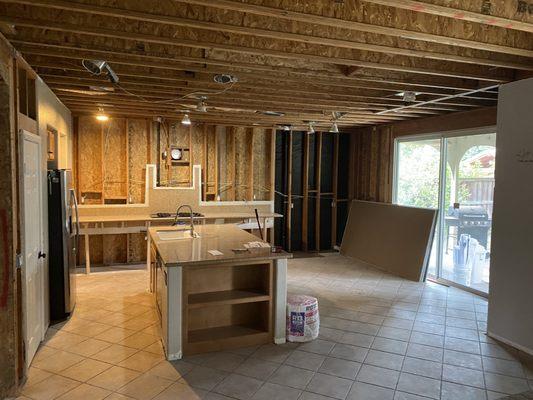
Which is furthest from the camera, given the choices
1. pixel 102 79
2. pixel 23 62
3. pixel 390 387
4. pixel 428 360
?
pixel 102 79

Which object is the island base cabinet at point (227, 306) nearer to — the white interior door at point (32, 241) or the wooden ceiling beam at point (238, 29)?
the white interior door at point (32, 241)

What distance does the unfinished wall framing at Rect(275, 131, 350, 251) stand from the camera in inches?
338

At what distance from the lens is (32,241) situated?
3.59 metres

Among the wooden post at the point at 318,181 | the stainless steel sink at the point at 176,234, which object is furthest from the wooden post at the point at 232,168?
the stainless steel sink at the point at 176,234

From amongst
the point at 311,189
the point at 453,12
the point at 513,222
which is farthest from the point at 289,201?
the point at 453,12

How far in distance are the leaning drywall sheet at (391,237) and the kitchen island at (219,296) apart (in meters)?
3.44

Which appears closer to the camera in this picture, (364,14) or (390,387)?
(364,14)

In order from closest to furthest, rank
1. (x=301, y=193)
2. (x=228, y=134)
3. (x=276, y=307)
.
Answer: (x=276, y=307) → (x=228, y=134) → (x=301, y=193)

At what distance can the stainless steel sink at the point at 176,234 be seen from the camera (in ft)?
15.7

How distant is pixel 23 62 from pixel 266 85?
7.63 ft

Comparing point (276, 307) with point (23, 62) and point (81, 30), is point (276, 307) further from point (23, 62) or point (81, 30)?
point (23, 62)

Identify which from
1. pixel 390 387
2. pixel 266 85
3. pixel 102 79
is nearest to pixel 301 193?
pixel 266 85

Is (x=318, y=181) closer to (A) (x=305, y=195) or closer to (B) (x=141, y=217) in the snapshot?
(A) (x=305, y=195)

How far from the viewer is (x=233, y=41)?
3.20m
